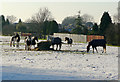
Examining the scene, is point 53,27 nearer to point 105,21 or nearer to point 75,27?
point 75,27

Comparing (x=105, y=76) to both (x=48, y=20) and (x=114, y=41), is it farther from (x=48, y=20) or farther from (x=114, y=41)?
(x=48, y=20)

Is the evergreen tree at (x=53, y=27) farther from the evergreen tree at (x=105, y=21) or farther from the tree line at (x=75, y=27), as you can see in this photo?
the evergreen tree at (x=105, y=21)

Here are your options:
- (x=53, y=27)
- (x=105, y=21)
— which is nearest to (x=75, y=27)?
(x=53, y=27)

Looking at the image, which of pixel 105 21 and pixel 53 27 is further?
pixel 53 27

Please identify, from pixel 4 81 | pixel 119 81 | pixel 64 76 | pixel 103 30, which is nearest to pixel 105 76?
pixel 119 81

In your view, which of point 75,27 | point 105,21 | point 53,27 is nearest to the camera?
point 105,21

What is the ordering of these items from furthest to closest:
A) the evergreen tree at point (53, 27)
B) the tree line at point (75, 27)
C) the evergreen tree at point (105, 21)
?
the evergreen tree at point (53, 27) < the evergreen tree at point (105, 21) < the tree line at point (75, 27)

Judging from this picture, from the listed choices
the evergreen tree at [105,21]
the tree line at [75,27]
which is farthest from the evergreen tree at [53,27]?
the evergreen tree at [105,21]

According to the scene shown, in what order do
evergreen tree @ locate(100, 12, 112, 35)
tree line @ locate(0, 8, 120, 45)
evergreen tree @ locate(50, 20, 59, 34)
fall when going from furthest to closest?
evergreen tree @ locate(50, 20, 59, 34) < evergreen tree @ locate(100, 12, 112, 35) < tree line @ locate(0, 8, 120, 45)

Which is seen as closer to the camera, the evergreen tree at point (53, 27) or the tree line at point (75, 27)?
the tree line at point (75, 27)

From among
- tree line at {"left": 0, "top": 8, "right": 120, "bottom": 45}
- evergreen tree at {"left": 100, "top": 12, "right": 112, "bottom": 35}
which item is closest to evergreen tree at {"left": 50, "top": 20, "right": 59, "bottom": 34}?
tree line at {"left": 0, "top": 8, "right": 120, "bottom": 45}

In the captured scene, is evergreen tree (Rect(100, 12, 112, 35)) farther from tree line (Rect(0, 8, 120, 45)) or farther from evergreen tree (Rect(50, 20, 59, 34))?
evergreen tree (Rect(50, 20, 59, 34))

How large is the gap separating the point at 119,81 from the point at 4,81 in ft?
15.2

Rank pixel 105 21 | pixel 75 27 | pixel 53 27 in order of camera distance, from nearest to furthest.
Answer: pixel 105 21, pixel 53 27, pixel 75 27
